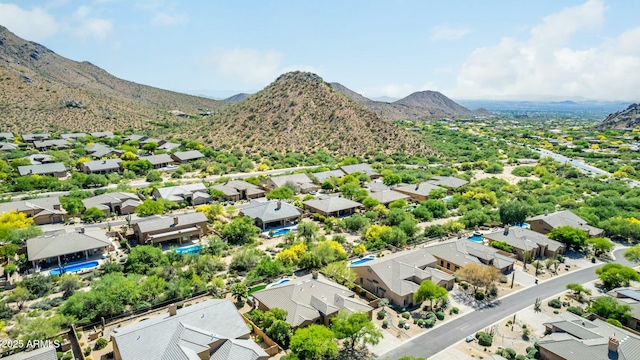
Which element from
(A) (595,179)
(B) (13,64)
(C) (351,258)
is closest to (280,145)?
(C) (351,258)

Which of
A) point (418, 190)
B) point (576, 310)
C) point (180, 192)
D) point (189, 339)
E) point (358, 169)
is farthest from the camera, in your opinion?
point (358, 169)

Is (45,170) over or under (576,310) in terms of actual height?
over

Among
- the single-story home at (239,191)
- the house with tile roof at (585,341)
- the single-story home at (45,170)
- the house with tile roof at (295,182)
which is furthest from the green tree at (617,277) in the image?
the single-story home at (45,170)

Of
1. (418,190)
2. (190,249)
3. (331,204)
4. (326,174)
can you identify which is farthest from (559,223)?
(190,249)

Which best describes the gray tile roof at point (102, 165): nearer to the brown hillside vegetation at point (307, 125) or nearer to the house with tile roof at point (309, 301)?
the brown hillside vegetation at point (307, 125)

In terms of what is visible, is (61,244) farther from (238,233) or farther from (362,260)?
(362,260)

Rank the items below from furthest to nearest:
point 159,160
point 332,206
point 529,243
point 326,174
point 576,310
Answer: point 159,160
point 326,174
point 332,206
point 529,243
point 576,310

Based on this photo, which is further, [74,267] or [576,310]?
[74,267]

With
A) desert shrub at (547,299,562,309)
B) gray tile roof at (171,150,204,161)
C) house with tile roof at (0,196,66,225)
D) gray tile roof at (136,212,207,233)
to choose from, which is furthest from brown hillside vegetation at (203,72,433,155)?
desert shrub at (547,299,562,309)
